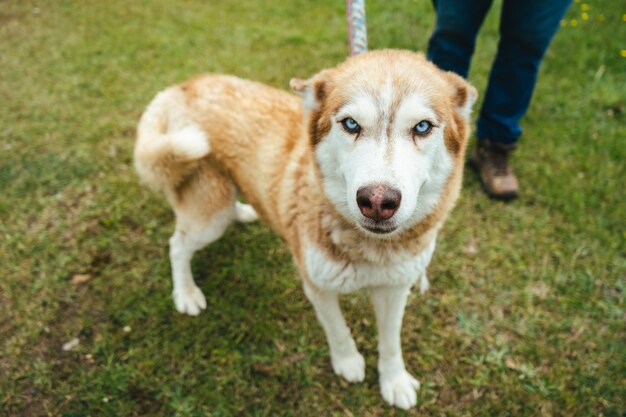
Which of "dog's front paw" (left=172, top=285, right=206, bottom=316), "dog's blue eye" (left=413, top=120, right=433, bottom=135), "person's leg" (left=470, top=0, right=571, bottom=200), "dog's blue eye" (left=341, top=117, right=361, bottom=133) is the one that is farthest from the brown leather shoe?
"dog's front paw" (left=172, top=285, right=206, bottom=316)

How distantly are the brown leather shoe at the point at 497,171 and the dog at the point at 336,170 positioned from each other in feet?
3.80

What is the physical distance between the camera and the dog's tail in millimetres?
2375

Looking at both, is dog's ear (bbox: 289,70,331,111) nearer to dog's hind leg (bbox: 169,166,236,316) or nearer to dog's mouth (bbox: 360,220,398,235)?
dog's mouth (bbox: 360,220,398,235)

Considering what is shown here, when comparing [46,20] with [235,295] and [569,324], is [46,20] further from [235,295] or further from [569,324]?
[569,324]

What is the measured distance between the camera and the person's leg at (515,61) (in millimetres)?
2977

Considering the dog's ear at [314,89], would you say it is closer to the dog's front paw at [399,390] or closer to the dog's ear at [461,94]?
the dog's ear at [461,94]

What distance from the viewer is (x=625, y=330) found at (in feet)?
9.24

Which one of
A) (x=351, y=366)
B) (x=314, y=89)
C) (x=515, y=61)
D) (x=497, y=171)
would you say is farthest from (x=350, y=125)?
(x=497, y=171)

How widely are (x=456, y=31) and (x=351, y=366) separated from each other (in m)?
2.39

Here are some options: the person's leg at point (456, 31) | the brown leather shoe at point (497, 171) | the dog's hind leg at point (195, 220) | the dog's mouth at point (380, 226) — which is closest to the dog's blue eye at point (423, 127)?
the dog's mouth at point (380, 226)

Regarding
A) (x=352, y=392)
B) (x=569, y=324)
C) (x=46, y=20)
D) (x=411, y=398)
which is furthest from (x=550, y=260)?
(x=46, y=20)

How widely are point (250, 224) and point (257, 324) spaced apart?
896mm

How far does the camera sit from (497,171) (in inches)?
144

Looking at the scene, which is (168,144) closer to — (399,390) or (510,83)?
(399,390)
